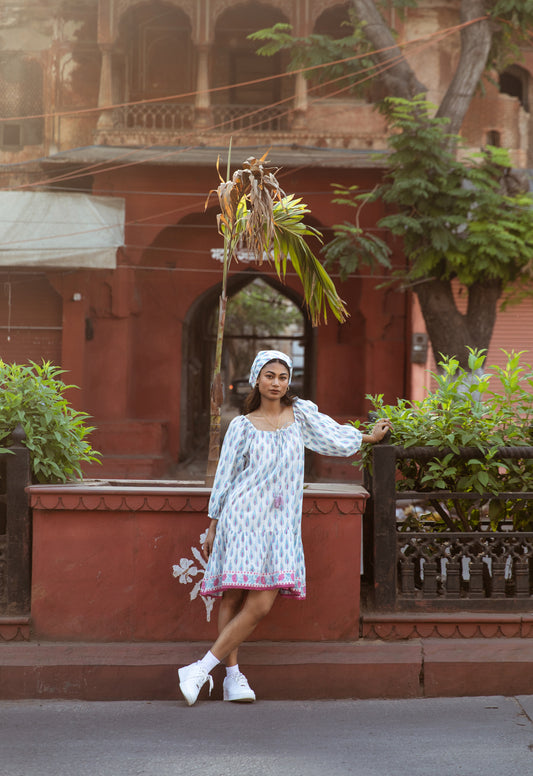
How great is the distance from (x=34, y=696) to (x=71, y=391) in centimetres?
1102

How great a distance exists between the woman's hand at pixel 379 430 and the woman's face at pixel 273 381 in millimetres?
581

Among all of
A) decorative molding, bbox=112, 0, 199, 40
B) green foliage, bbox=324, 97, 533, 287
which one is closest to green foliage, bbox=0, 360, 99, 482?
green foliage, bbox=324, 97, 533, 287

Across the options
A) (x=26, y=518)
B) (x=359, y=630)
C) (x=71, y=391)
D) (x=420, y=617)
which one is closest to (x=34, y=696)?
(x=26, y=518)

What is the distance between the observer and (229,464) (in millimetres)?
4223

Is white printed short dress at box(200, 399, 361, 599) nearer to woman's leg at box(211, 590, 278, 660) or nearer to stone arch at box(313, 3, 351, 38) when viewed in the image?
woman's leg at box(211, 590, 278, 660)

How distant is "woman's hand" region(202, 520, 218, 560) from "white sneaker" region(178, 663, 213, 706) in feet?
1.70

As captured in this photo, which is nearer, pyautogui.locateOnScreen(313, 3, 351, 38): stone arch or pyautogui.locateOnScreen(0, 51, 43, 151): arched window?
pyautogui.locateOnScreen(313, 3, 351, 38): stone arch

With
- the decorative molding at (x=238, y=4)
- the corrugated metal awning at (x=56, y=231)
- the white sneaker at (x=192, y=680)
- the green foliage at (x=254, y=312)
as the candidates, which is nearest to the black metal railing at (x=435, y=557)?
the white sneaker at (x=192, y=680)

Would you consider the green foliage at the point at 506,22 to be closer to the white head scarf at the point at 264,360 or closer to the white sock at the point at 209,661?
the white head scarf at the point at 264,360

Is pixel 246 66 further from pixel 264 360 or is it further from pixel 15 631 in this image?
pixel 15 631

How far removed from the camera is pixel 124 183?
49.0ft

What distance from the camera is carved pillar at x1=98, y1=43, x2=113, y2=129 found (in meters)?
15.0

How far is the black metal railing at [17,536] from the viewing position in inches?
179

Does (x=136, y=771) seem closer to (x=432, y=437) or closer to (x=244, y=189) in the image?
(x=432, y=437)
